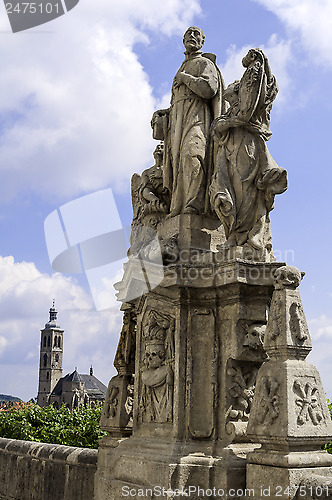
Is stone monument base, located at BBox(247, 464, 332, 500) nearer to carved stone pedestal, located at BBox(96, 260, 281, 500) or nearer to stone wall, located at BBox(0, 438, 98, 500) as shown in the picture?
carved stone pedestal, located at BBox(96, 260, 281, 500)

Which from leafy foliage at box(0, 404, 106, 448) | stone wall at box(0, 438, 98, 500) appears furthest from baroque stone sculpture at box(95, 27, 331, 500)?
leafy foliage at box(0, 404, 106, 448)

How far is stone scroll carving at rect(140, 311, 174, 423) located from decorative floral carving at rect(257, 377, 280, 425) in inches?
45.6

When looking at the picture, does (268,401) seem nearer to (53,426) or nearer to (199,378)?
(199,378)

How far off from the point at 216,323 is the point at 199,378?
0.56 m

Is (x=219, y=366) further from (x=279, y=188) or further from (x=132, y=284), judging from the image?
(x=279, y=188)

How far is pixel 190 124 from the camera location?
22.1 ft

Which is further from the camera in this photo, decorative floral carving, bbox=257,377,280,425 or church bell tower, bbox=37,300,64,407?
church bell tower, bbox=37,300,64,407

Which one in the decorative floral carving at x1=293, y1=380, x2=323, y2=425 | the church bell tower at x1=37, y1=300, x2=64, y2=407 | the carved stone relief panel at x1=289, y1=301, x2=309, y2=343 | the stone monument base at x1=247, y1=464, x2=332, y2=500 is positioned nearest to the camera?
the stone monument base at x1=247, y1=464, x2=332, y2=500

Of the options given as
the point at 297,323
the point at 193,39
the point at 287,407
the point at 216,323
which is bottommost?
the point at 287,407

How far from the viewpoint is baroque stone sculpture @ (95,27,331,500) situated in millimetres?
5043

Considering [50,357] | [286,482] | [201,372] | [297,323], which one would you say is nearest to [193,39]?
[297,323]

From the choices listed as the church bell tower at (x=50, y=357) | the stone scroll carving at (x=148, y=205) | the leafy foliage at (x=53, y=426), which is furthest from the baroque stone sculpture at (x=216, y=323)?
the church bell tower at (x=50, y=357)

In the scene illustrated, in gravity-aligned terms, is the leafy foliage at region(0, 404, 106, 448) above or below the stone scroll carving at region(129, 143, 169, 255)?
below

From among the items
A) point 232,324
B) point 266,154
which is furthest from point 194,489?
point 266,154
